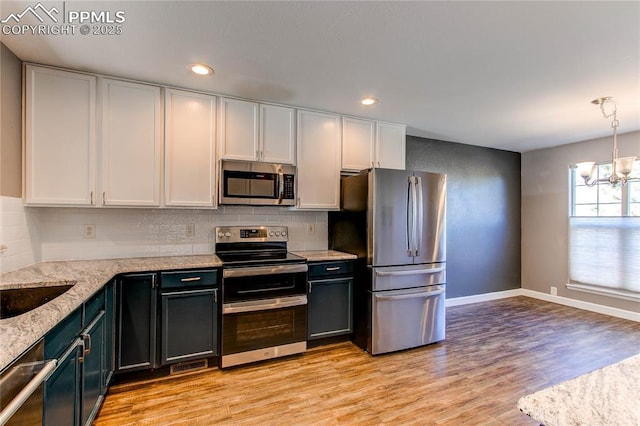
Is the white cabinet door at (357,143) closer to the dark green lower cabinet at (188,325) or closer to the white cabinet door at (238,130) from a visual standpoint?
the white cabinet door at (238,130)

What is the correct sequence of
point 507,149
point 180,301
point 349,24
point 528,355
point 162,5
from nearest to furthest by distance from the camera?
point 162,5 → point 349,24 → point 180,301 → point 528,355 → point 507,149

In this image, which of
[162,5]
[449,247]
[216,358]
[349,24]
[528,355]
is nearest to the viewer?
[162,5]

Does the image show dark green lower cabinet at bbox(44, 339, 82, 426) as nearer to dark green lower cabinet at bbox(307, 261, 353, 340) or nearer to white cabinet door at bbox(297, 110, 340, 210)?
dark green lower cabinet at bbox(307, 261, 353, 340)

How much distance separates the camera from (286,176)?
3.12 meters

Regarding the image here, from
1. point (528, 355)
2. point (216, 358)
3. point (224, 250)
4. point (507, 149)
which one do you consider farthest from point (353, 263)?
point (507, 149)

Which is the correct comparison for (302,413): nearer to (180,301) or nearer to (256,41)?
(180,301)

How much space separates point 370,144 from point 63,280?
302 centimetres

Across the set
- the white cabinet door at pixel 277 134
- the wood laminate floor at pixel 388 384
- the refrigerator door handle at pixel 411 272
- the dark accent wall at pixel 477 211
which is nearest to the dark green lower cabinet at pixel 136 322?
the wood laminate floor at pixel 388 384

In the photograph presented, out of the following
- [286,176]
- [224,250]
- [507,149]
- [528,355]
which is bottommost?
[528,355]

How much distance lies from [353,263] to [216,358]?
5.15 feet

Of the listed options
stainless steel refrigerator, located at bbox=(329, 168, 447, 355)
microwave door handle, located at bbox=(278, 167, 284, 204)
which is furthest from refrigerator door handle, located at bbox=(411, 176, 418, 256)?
microwave door handle, located at bbox=(278, 167, 284, 204)

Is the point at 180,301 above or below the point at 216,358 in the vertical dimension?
above

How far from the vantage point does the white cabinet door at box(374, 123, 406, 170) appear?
3.65 metres

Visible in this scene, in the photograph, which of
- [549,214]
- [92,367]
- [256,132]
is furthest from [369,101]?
[549,214]
